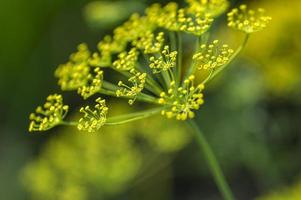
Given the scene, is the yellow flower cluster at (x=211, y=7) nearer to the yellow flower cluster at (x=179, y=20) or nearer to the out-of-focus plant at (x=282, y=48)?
the yellow flower cluster at (x=179, y=20)

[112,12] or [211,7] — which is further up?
[211,7]

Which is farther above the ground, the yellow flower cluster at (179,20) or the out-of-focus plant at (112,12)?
the yellow flower cluster at (179,20)

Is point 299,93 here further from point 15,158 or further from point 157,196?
point 15,158

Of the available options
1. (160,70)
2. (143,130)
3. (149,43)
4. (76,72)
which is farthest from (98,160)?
(160,70)

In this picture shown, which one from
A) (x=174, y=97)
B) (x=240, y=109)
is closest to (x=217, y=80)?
(x=240, y=109)

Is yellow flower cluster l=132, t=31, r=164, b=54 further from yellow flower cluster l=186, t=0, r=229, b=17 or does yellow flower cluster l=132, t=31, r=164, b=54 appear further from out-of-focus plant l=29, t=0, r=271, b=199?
yellow flower cluster l=186, t=0, r=229, b=17

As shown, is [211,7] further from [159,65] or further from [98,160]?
[98,160]

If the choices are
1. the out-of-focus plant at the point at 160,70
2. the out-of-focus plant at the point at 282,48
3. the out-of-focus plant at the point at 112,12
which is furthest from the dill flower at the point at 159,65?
the out-of-focus plant at the point at 282,48
